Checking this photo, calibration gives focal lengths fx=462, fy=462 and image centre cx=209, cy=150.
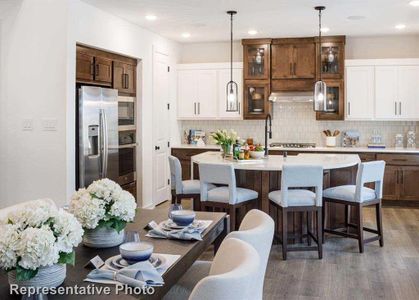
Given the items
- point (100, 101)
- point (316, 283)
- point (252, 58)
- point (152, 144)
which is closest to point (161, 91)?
point (152, 144)

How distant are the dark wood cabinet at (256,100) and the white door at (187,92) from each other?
931 millimetres

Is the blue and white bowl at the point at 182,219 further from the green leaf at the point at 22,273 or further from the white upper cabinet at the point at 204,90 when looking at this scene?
the white upper cabinet at the point at 204,90

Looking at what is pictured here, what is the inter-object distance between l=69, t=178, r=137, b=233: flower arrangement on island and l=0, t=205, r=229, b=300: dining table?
5.2 inches

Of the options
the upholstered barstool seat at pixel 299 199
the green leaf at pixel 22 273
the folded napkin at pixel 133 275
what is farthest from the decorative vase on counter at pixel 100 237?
the upholstered barstool seat at pixel 299 199

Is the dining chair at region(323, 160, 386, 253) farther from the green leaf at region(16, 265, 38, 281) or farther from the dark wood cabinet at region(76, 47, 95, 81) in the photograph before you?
the green leaf at region(16, 265, 38, 281)

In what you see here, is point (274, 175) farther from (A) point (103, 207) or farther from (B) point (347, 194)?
(A) point (103, 207)

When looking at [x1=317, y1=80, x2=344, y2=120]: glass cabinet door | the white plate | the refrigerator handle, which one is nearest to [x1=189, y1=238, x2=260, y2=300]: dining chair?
the white plate

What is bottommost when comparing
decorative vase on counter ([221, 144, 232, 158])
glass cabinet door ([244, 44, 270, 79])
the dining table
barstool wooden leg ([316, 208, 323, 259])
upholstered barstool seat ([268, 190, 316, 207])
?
barstool wooden leg ([316, 208, 323, 259])

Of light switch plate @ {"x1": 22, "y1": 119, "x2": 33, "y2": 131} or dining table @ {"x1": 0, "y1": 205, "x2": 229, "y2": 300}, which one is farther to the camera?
light switch plate @ {"x1": 22, "y1": 119, "x2": 33, "y2": 131}

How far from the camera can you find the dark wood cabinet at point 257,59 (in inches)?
307

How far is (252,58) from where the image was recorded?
7906mm

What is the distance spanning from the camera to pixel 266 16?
6.16 m

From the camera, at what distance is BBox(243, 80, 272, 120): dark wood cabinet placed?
7.87 meters

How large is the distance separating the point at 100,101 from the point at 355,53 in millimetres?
4588
